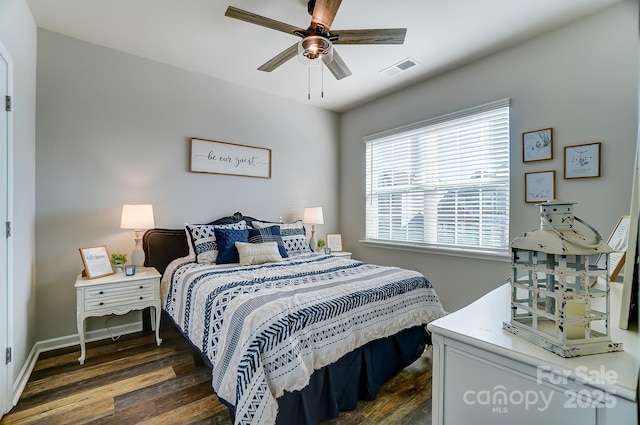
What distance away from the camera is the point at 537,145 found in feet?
8.89

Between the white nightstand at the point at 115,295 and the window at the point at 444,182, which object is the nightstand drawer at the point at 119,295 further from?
the window at the point at 444,182

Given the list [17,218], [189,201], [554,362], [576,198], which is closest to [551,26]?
[576,198]

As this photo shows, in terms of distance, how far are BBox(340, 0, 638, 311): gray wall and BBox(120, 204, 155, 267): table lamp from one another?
3.03m

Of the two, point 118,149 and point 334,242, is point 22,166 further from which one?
point 334,242

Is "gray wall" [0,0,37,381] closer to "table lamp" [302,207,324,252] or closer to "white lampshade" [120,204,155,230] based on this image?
"white lampshade" [120,204,155,230]

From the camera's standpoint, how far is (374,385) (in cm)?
198

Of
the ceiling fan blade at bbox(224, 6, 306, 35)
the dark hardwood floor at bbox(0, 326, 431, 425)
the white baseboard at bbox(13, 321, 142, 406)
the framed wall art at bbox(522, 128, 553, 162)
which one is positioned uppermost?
the ceiling fan blade at bbox(224, 6, 306, 35)

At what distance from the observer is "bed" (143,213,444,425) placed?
4.91 ft

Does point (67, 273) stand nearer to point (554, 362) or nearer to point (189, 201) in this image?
point (189, 201)

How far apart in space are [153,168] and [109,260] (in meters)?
1.04

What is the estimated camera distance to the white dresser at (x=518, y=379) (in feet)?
2.14

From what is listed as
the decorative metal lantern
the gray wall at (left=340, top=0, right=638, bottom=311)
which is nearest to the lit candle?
the decorative metal lantern

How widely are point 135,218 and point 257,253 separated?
1200 mm

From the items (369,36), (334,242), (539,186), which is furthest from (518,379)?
(334,242)
